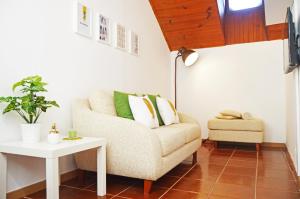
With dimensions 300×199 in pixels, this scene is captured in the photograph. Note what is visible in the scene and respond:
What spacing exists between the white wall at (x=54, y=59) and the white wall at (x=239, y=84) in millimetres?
1621

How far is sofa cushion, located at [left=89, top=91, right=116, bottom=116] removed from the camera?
217 cm

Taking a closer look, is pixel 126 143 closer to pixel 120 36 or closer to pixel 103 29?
pixel 103 29

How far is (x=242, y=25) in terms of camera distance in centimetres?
419

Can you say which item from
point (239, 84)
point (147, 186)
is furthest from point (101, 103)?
point (239, 84)

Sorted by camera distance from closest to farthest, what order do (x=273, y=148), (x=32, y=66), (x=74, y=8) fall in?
(x=32, y=66) < (x=74, y=8) < (x=273, y=148)

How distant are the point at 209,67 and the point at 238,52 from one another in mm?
561

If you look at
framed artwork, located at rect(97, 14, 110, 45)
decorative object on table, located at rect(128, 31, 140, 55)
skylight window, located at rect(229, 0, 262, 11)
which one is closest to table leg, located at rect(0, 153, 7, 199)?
framed artwork, located at rect(97, 14, 110, 45)

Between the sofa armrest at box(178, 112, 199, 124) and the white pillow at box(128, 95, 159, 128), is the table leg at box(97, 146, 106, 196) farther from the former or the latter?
the sofa armrest at box(178, 112, 199, 124)

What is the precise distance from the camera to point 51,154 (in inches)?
51.8

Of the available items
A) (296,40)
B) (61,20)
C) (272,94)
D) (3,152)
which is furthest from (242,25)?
(3,152)

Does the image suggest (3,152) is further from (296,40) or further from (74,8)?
(296,40)

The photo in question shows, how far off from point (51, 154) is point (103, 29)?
5.67 feet

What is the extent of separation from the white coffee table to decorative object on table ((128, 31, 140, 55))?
1.80 m

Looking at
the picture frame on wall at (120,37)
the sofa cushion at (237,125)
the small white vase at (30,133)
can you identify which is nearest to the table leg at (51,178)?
the small white vase at (30,133)
